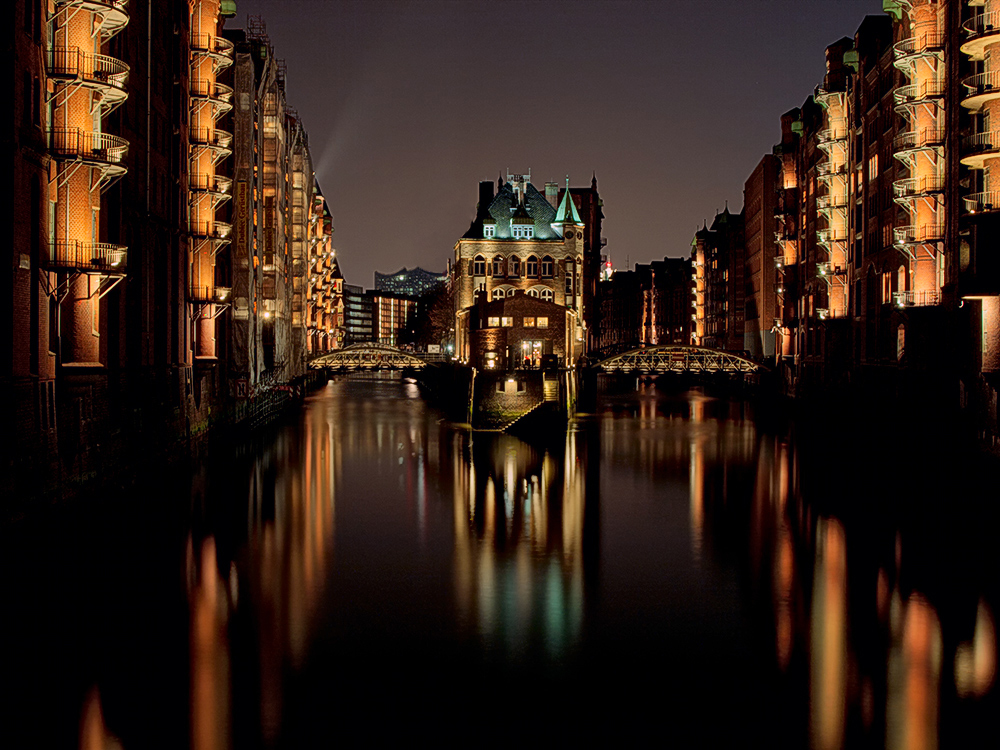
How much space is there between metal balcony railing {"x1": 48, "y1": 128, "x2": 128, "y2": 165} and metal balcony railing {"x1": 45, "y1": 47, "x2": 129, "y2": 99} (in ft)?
4.35

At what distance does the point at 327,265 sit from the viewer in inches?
5030

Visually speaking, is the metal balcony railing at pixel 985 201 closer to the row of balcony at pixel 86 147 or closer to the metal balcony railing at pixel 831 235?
the metal balcony railing at pixel 831 235

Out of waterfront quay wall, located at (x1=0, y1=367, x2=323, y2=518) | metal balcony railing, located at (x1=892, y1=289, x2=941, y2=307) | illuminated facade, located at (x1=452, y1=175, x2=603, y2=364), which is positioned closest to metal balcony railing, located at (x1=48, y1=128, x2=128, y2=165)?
waterfront quay wall, located at (x1=0, y1=367, x2=323, y2=518)

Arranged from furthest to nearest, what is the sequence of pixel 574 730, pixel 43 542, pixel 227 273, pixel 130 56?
pixel 227 273, pixel 130 56, pixel 43 542, pixel 574 730

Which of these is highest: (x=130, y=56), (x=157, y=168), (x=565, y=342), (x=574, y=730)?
(x=130, y=56)

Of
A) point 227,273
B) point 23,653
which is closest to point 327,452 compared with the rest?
point 227,273

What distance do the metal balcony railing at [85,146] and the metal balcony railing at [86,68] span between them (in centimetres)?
133

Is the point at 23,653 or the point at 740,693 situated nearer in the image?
the point at 740,693

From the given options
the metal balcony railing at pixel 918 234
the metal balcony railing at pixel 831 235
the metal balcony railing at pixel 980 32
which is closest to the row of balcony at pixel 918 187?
the metal balcony railing at pixel 918 234

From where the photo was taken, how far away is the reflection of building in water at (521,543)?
1945cm

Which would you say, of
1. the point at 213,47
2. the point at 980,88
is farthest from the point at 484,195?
the point at 980,88

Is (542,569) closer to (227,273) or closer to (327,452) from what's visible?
(327,452)

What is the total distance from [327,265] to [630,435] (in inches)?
3112

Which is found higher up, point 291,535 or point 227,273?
point 227,273
